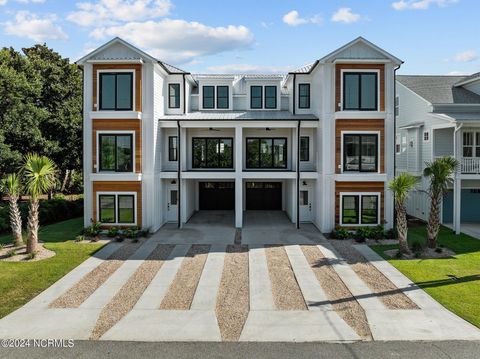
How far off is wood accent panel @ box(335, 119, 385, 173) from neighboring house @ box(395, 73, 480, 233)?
3.82 metres

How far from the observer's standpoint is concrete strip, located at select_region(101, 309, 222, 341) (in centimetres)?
920

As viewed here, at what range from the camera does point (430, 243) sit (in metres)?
16.4

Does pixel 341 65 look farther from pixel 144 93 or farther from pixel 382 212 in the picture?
pixel 144 93

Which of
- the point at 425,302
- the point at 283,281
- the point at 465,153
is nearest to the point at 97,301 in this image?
the point at 283,281

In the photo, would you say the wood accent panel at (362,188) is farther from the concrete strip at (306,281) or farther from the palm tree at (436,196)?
the concrete strip at (306,281)

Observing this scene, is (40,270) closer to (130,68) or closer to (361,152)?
(130,68)

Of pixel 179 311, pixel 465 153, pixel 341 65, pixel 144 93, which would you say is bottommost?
pixel 179 311

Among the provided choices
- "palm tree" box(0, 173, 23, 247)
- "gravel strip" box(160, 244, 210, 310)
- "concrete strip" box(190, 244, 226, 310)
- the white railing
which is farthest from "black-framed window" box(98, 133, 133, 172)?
the white railing

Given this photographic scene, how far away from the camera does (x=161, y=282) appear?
1294cm

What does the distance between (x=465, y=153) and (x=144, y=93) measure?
18.0 meters

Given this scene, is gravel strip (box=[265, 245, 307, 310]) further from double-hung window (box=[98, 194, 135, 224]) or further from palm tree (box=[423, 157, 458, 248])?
double-hung window (box=[98, 194, 135, 224])

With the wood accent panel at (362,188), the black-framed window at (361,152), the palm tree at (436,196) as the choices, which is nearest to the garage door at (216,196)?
the wood accent panel at (362,188)

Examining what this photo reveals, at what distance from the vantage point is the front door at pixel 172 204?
23.0 metres

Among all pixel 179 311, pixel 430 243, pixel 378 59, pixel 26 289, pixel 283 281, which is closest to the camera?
pixel 179 311
